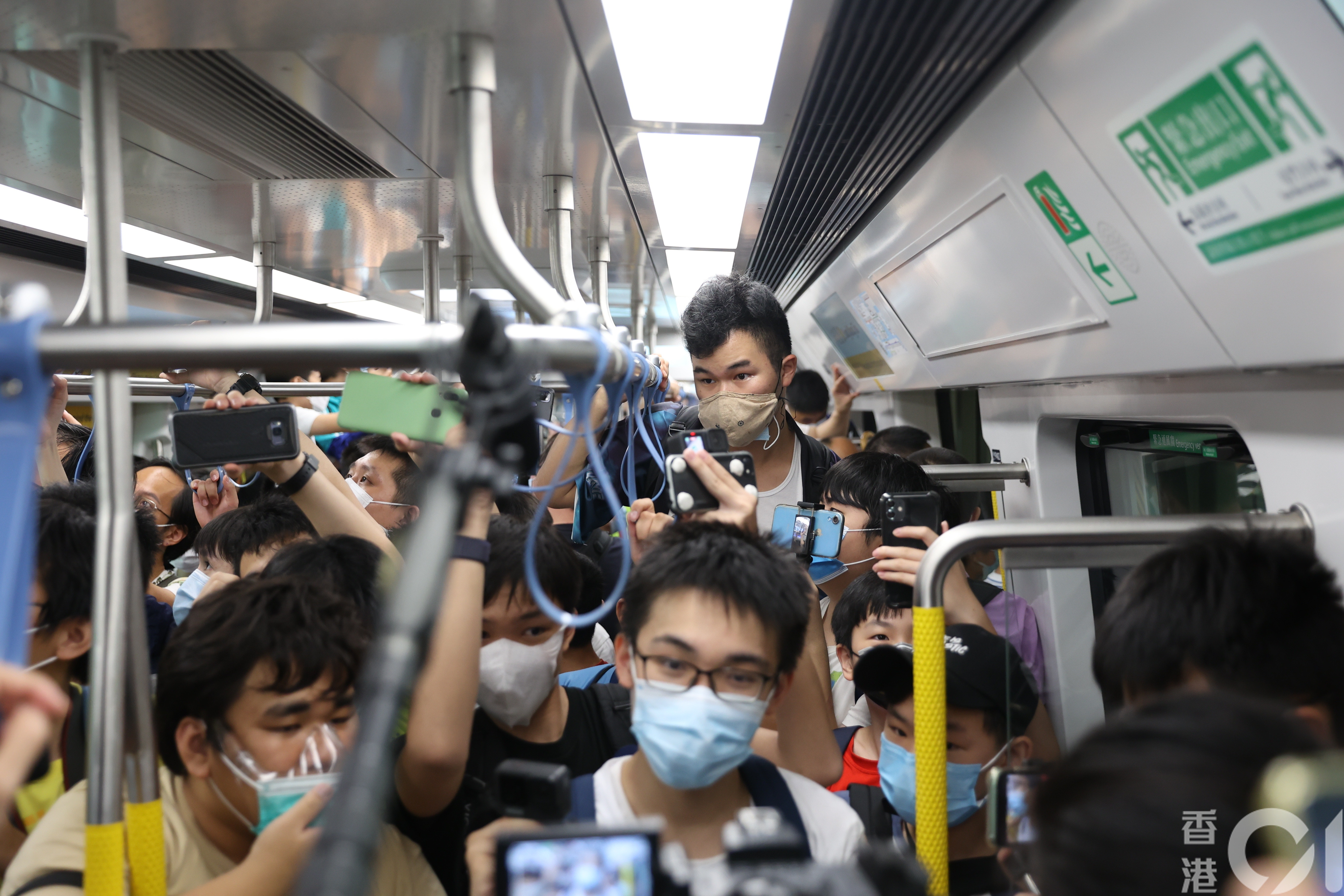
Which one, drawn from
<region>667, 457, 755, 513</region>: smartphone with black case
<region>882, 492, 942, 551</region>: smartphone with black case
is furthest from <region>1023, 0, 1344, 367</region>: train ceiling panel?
<region>667, 457, 755, 513</region>: smartphone with black case

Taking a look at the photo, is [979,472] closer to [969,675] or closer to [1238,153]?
[969,675]

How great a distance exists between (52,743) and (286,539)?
1.12 meters

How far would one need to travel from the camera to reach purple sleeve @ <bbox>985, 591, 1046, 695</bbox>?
1607 mm

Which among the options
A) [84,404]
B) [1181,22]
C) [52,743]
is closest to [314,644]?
[52,743]

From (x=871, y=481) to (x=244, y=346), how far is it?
6.64 feet

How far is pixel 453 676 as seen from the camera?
53.7 inches

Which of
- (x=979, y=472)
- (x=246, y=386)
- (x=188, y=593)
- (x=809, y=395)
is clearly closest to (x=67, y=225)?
(x=246, y=386)

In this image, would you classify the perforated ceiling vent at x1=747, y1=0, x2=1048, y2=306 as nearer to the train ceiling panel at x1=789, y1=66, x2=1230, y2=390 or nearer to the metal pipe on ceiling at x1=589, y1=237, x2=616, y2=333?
the train ceiling panel at x1=789, y1=66, x2=1230, y2=390

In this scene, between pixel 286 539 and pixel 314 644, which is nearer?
pixel 314 644

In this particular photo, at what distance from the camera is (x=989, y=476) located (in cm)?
279

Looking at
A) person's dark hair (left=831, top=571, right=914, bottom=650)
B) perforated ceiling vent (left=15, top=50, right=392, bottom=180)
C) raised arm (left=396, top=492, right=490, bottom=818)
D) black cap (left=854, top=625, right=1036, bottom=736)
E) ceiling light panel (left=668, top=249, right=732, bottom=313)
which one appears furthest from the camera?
ceiling light panel (left=668, top=249, right=732, bottom=313)

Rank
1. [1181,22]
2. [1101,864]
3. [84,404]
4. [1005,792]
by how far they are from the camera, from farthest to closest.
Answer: [84,404], [1005,792], [1181,22], [1101,864]

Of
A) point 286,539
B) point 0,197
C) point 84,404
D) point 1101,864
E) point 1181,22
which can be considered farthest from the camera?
point 84,404

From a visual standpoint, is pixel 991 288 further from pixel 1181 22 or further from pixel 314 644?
pixel 314 644
